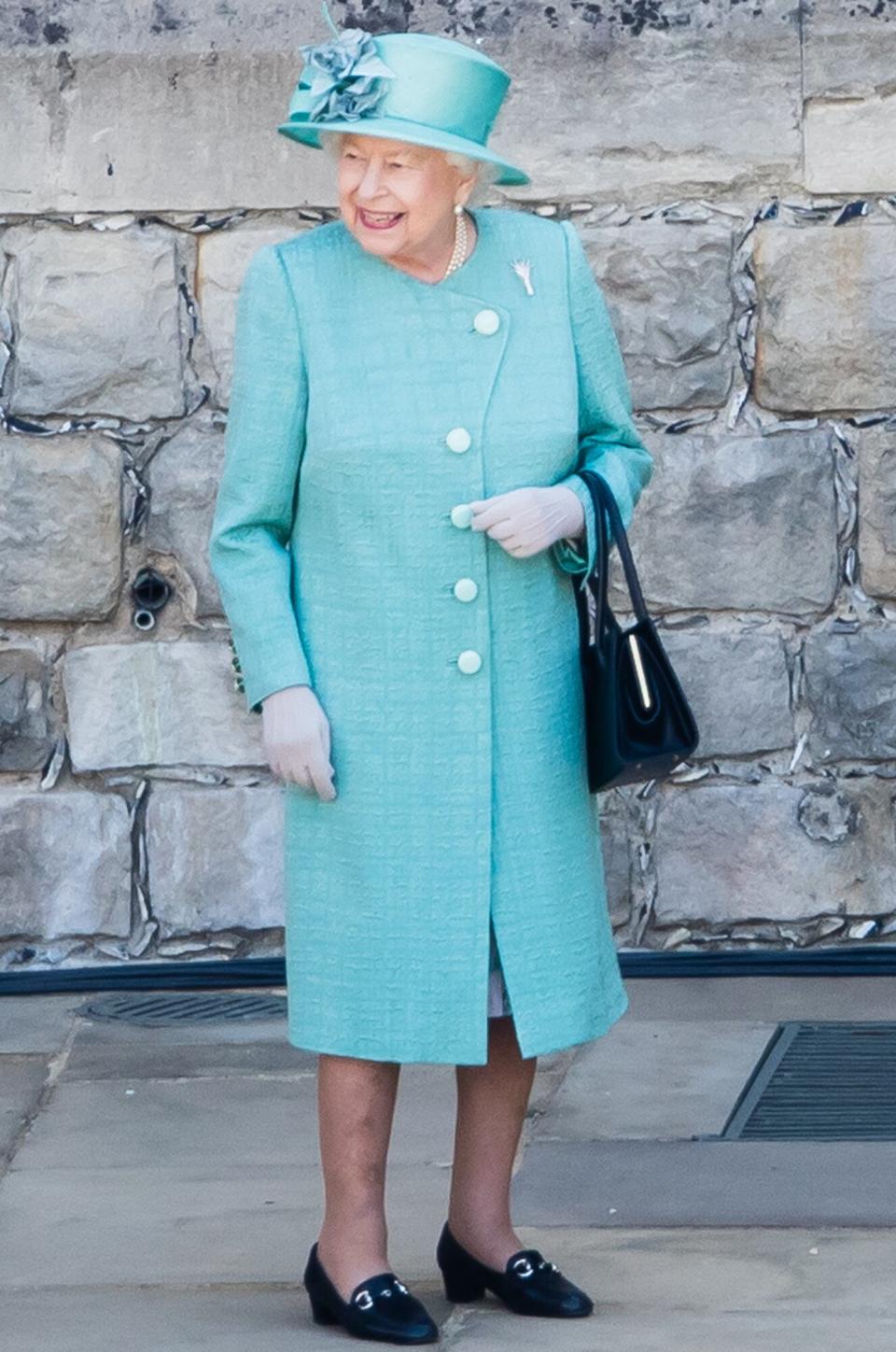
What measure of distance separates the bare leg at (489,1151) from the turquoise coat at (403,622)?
121 millimetres

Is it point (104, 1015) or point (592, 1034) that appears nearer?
point (592, 1034)

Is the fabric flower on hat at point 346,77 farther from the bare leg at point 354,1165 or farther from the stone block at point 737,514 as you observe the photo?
the stone block at point 737,514

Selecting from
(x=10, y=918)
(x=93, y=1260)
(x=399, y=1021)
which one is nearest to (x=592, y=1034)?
(x=399, y=1021)

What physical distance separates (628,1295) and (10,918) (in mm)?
2237

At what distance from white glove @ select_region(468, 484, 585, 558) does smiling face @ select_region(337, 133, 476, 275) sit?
35 cm

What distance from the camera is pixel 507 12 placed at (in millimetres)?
5043

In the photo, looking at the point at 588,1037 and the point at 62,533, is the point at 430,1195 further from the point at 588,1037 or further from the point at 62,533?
the point at 62,533

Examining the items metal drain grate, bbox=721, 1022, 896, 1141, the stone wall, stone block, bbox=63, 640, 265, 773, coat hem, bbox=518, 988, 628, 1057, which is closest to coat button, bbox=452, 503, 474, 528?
coat hem, bbox=518, 988, 628, 1057

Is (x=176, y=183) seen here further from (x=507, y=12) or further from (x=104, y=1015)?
(x=104, y=1015)

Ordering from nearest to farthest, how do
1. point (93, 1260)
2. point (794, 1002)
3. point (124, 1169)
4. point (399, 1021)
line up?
point (399, 1021)
point (93, 1260)
point (124, 1169)
point (794, 1002)

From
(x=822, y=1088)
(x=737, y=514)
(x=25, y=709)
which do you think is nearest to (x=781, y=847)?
(x=737, y=514)

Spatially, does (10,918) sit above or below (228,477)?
below

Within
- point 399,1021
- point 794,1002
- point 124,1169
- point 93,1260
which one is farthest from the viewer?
point 794,1002

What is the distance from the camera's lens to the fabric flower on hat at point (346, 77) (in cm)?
304
